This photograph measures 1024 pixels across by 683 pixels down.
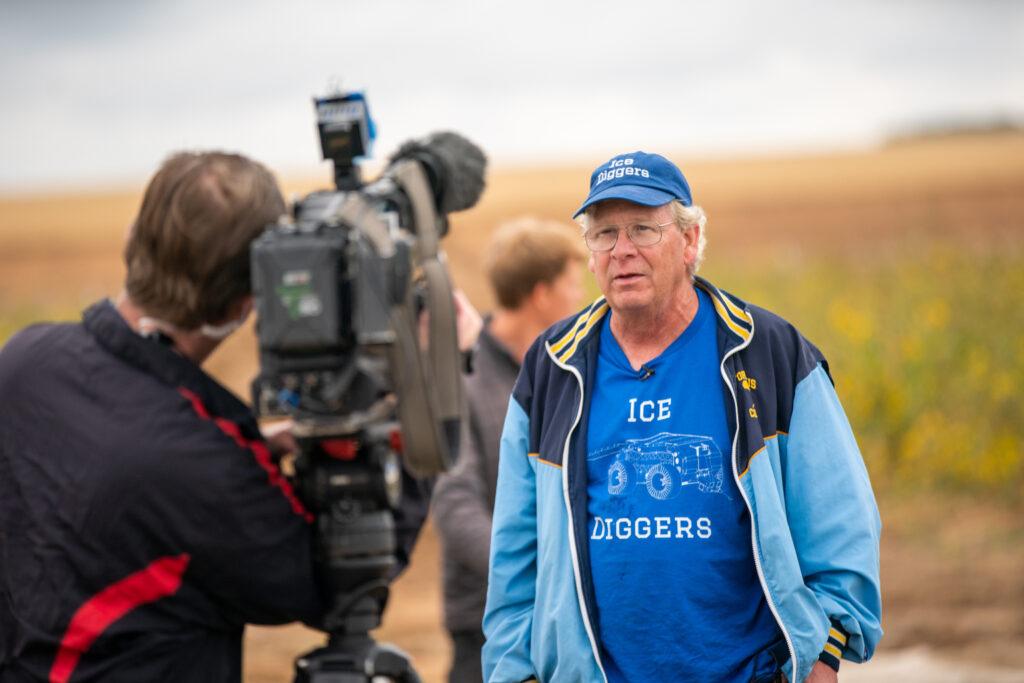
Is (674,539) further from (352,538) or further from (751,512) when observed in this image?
(352,538)

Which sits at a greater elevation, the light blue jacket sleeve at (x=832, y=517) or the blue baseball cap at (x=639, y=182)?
the blue baseball cap at (x=639, y=182)

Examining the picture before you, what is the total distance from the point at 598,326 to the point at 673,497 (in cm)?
43

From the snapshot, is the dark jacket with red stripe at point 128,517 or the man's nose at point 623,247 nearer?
the dark jacket with red stripe at point 128,517

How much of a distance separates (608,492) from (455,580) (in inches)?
42.3

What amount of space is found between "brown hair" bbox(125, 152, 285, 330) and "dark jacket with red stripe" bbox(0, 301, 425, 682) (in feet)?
0.31

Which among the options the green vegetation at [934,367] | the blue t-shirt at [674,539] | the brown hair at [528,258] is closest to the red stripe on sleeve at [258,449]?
the blue t-shirt at [674,539]

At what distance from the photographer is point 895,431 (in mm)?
8500

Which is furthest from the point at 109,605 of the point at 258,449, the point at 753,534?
the point at 753,534

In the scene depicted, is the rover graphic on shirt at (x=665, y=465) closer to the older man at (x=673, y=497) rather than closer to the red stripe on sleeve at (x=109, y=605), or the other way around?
the older man at (x=673, y=497)

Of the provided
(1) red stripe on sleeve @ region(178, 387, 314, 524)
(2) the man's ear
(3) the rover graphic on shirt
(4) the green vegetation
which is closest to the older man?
(3) the rover graphic on shirt

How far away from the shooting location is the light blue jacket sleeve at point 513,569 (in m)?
2.56

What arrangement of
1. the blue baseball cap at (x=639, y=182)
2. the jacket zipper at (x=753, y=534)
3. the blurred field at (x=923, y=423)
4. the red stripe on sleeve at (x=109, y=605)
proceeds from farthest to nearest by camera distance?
the blurred field at (x=923, y=423) < the blue baseball cap at (x=639, y=182) < the jacket zipper at (x=753, y=534) < the red stripe on sleeve at (x=109, y=605)

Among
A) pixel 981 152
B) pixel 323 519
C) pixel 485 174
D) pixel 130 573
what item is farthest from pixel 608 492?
pixel 981 152

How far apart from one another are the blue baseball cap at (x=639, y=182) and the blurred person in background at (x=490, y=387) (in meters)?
0.75
